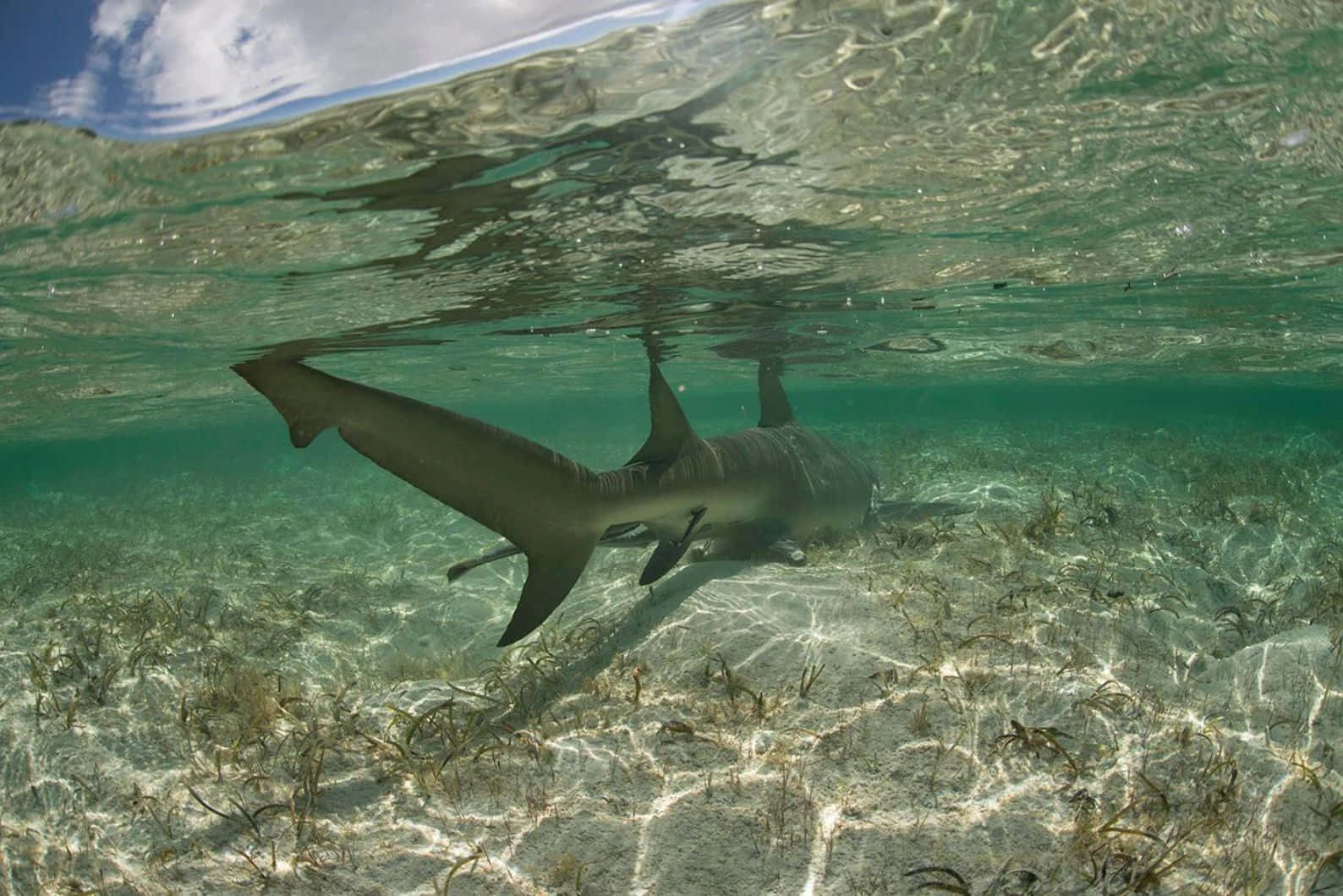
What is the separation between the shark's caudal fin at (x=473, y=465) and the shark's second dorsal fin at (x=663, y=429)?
3.83ft

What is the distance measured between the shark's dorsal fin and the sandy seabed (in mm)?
→ 2466

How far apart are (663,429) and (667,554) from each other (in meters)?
1.22

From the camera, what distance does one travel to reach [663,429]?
267 inches

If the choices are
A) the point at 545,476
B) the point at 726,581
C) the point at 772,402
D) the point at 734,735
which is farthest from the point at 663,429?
the point at 772,402

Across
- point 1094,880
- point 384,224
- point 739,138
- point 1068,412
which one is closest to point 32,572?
point 384,224

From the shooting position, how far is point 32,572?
42.6ft

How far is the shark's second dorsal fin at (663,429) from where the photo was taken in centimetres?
667

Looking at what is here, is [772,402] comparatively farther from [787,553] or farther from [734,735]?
[734,735]

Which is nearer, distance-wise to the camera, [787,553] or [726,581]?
[726,581]

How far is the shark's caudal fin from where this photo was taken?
420 centimetres

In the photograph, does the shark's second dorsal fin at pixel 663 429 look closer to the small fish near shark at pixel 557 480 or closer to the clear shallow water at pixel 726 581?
the small fish near shark at pixel 557 480

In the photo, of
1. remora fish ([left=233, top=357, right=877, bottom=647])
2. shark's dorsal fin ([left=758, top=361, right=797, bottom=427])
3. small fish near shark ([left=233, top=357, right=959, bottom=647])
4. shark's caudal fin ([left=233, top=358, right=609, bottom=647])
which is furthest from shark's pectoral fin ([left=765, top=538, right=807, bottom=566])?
shark's caudal fin ([left=233, top=358, right=609, bottom=647])

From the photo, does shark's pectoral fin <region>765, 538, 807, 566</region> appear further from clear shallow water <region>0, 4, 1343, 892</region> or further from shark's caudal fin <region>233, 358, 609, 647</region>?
shark's caudal fin <region>233, 358, 609, 647</region>

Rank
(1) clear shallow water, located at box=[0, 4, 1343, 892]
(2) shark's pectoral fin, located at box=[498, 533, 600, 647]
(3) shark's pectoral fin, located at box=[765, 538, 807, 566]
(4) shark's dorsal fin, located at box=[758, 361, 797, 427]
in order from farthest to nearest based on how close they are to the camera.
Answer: (4) shark's dorsal fin, located at box=[758, 361, 797, 427] < (3) shark's pectoral fin, located at box=[765, 538, 807, 566] < (2) shark's pectoral fin, located at box=[498, 533, 600, 647] < (1) clear shallow water, located at box=[0, 4, 1343, 892]
